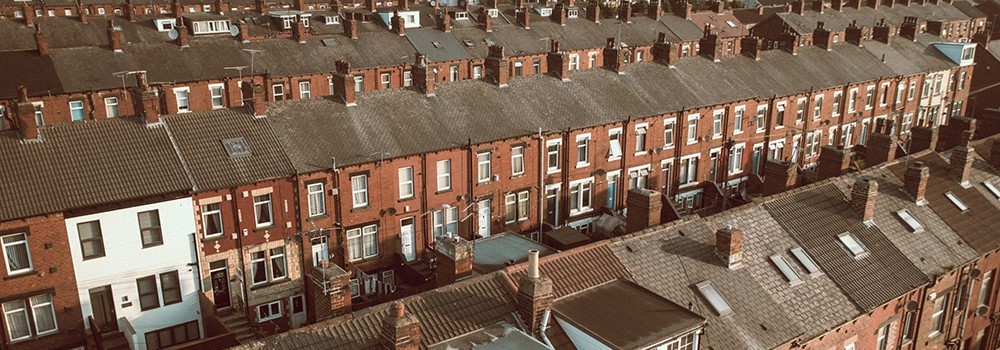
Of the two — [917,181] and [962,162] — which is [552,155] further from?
[962,162]

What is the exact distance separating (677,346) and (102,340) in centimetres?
2020

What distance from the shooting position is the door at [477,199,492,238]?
3584 centimetres

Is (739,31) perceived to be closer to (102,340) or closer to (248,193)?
(248,193)

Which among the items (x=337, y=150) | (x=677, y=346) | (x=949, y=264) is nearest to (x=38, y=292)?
(x=337, y=150)

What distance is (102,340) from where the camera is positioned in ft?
83.0

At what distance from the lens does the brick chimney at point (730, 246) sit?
23141 mm

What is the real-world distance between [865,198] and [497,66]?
19.5m

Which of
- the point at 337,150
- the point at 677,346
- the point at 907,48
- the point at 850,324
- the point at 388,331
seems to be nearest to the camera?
the point at 388,331

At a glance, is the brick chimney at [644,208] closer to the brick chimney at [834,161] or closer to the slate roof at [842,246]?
the slate roof at [842,246]

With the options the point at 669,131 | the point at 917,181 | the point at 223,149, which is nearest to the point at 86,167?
the point at 223,149

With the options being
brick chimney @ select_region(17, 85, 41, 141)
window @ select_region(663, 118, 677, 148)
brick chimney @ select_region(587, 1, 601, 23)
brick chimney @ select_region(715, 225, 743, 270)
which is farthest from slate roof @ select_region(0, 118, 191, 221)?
brick chimney @ select_region(587, 1, 601, 23)

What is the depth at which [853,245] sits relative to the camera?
2575cm

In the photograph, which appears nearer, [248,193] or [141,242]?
[141,242]

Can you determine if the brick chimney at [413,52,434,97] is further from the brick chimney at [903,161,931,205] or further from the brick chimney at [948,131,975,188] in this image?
the brick chimney at [948,131,975,188]
